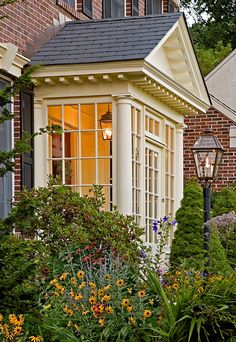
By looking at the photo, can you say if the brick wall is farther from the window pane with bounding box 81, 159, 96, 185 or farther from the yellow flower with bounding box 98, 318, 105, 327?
the yellow flower with bounding box 98, 318, 105, 327

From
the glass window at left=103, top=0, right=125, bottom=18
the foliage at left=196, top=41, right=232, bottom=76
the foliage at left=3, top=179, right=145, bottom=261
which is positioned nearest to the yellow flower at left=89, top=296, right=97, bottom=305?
the foliage at left=3, top=179, right=145, bottom=261

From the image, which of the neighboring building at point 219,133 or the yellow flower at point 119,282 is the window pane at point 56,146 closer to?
the neighboring building at point 219,133

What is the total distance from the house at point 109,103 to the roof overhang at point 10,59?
0.84m

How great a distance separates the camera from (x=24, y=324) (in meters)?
8.55

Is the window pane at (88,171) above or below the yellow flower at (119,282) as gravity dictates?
above

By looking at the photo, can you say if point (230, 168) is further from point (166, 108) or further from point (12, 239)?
point (12, 239)

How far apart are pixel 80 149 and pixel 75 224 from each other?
16.7 feet

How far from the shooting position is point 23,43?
49.8 ft

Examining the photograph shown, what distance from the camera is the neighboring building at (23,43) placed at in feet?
46.4

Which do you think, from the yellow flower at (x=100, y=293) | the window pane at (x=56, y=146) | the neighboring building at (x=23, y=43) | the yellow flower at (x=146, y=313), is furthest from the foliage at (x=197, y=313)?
Answer: the window pane at (x=56, y=146)

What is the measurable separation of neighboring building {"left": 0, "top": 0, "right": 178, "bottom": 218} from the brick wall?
6.21m

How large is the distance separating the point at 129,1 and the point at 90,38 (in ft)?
15.0

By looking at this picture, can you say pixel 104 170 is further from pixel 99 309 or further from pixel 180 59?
pixel 99 309

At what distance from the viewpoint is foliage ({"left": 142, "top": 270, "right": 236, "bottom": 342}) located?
26.3 feet
